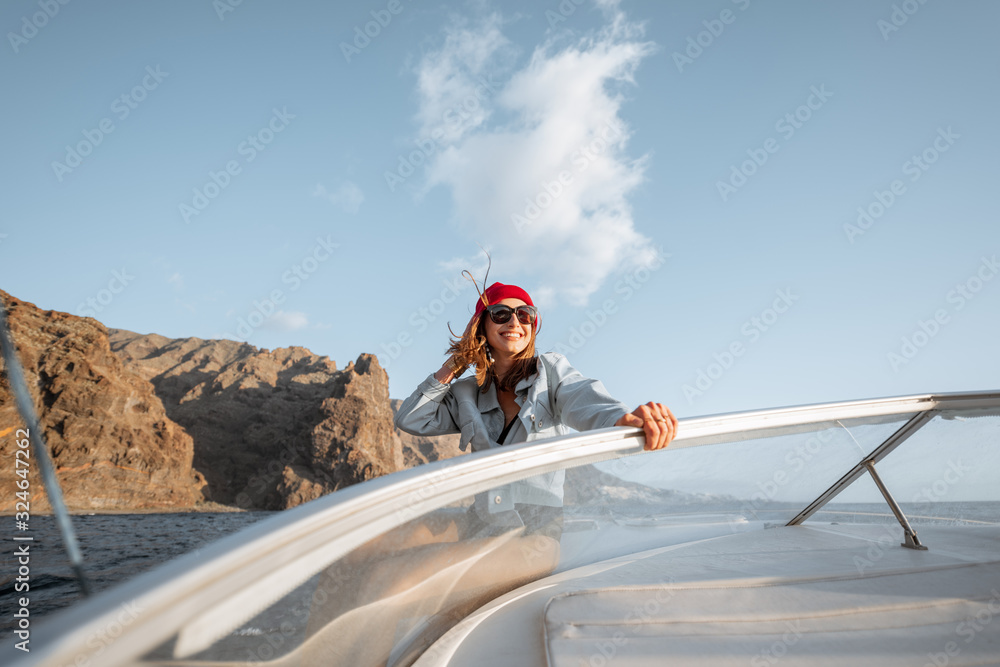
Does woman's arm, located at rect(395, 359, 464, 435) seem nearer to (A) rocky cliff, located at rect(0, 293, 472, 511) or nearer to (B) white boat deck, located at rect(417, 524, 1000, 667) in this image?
(B) white boat deck, located at rect(417, 524, 1000, 667)

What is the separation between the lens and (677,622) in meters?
0.98

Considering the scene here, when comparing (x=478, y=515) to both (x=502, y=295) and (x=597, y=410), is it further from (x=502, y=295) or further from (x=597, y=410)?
(x=502, y=295)

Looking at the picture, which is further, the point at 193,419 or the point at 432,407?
the point at 193,419

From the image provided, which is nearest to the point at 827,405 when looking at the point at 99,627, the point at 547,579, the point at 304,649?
the point at 547,579

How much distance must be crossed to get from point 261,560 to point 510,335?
5.42 ft

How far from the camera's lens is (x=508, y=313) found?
2.09m

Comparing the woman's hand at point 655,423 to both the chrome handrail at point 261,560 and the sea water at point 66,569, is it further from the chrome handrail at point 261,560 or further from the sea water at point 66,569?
the sea water at point 66,569

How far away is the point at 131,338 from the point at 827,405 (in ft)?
299

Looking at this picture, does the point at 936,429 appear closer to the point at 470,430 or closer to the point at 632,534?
the point at 632,534

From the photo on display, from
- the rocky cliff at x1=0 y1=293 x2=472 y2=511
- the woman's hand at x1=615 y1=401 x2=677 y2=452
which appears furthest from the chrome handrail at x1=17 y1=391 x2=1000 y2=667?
the rocky cliff at x1=0 y1=293 x2=472 y2=511

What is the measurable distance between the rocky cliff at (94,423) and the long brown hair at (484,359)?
26.6 metres

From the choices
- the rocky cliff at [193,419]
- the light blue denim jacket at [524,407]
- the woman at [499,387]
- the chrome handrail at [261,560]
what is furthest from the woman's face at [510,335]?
the rocky cliff at [193,419]

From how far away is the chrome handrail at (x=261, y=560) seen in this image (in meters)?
0.33

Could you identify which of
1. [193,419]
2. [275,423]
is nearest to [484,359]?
[275,423]
